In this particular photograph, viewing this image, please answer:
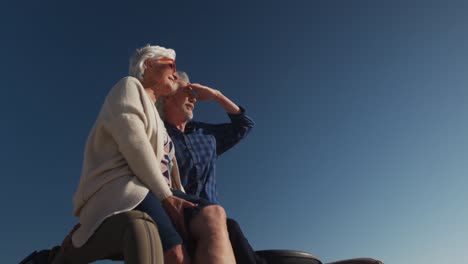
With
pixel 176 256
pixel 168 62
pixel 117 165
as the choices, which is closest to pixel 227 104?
pixel 168 62

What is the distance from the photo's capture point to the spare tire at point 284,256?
3.61 m

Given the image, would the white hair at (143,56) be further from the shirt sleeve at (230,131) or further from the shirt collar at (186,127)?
the shirt sleeve at (230,131)

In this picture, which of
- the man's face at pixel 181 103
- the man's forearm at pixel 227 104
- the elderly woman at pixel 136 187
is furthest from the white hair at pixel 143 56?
the man's forearm at pixel 227 104

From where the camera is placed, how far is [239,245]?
3.24 m

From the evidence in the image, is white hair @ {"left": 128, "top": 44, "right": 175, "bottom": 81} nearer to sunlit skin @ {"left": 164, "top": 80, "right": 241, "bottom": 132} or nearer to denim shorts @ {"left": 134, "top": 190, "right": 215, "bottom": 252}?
sunlit skin @ {"left": 164, "top": 80, "right": 241, "bottom": 132}

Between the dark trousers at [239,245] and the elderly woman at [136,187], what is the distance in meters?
0.34

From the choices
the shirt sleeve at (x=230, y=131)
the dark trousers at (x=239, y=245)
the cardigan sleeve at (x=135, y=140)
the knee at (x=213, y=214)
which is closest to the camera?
the cardigan sleeve at (x=135, y=140)

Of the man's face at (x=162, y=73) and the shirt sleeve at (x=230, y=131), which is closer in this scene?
the man's face at (x=162, y=73)

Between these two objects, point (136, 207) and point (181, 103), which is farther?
point (181, 103)

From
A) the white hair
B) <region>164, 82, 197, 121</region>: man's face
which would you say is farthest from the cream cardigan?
<region>164, 82, 197, 121</region>: man's face

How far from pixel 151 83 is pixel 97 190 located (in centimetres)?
117

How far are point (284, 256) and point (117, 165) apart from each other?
168cm

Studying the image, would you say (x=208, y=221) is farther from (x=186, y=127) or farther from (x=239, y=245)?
(x=186, y=127)

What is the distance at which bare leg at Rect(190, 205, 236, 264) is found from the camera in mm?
2660
